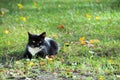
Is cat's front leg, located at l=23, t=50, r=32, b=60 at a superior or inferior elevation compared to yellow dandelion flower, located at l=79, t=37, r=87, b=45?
superior

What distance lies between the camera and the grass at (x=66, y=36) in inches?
298

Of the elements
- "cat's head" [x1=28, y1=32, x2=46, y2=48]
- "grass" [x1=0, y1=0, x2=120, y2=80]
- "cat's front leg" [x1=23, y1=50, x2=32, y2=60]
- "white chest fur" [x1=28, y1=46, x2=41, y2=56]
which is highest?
"cat's head" [x1=28, y1=32, x2=46, y2=48]

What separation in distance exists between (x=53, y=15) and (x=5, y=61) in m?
4.87

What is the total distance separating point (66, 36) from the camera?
34.1 ft

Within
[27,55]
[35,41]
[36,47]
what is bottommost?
[27,55]

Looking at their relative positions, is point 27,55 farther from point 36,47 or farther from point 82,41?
point 82,41

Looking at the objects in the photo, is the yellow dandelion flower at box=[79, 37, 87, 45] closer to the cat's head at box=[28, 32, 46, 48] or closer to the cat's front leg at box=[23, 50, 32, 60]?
the cat's head at box=[28, 32, 46, 48]

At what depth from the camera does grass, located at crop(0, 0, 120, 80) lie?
298 inches

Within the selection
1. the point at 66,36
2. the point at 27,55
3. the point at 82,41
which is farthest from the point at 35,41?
the point at 66,36

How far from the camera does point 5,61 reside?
324 inches

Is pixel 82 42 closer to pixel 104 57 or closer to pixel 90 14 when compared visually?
pixel 104 57

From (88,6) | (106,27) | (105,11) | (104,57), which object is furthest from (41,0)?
(104,57)

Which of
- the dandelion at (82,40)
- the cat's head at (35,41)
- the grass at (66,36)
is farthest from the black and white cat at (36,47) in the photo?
the dandelion at (82,40)

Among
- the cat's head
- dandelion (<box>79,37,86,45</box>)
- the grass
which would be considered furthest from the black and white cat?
dandelion (<box>79,37,86,45</box>)
